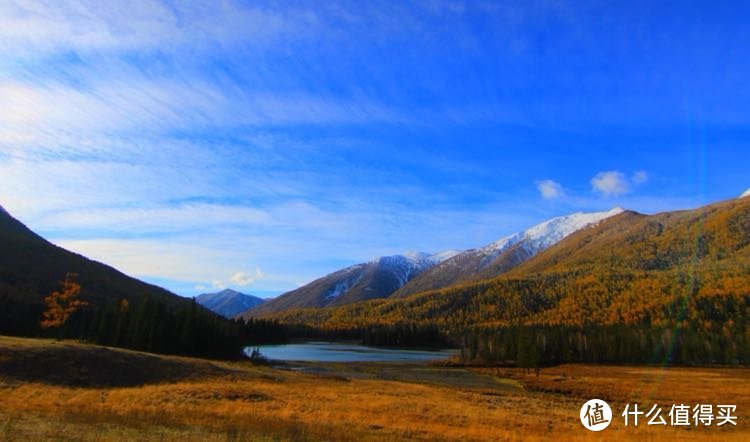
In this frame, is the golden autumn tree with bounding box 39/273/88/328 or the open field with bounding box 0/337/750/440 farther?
the golden autumn tree with bounding box 39/273/88/328

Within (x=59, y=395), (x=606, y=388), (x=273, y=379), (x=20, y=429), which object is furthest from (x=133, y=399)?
(x=606, y=388)

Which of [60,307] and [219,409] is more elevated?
[60,307]

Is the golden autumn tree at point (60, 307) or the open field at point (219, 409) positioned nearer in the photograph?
the open field at point (219, 409)

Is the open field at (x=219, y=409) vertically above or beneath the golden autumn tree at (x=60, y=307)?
beneath

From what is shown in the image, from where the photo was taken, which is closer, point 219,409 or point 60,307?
point 219,409

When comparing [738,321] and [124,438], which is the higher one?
[738,321]

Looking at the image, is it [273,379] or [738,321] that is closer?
[273,379]

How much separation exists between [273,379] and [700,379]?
87.6 meters

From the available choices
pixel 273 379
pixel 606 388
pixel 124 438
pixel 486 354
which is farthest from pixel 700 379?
pixel 124 438

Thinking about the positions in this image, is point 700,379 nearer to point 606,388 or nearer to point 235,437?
point 606,388

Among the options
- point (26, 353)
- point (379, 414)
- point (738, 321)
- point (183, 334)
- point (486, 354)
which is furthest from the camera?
point (738, 321)

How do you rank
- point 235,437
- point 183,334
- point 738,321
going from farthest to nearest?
point 738,321
point 183,334
point 235,437

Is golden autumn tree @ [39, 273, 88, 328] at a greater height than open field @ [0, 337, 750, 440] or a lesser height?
greater

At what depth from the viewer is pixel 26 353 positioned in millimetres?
46781
